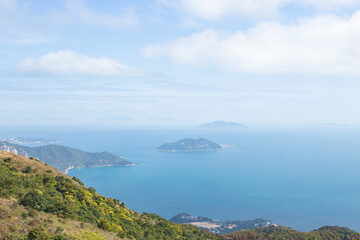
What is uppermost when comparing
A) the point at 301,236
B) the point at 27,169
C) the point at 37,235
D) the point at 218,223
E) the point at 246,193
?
the point at 27,169

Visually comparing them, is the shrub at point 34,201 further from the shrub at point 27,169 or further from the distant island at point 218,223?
the distant island at point 218,223

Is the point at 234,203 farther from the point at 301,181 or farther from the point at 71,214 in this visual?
the point at 71,214

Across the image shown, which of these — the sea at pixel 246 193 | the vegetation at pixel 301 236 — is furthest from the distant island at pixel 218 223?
the vegetation at pixel 301 236

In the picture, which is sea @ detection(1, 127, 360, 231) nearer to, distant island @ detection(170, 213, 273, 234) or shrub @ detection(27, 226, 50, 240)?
distant island @ detection(170, 213, 273, 234)

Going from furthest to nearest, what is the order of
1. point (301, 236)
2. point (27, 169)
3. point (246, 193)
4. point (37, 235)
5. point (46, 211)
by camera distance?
point (246, 193)
point (301, 236)
point (27, 169)
point (46, 211)
point (37, 235)

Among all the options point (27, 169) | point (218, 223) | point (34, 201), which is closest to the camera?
point (34, 201)

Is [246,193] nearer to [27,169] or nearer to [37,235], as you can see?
[27,169]

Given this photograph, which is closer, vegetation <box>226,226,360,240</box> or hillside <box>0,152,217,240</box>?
hillside <box>0,152,217,240</box>

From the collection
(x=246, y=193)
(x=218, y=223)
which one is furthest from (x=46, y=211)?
(x=246, y=193)

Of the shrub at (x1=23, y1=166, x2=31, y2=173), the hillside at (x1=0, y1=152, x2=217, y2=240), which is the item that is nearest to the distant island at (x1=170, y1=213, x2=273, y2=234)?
the hillside at (x1=0, y1=152, x2=217, y2=240)
